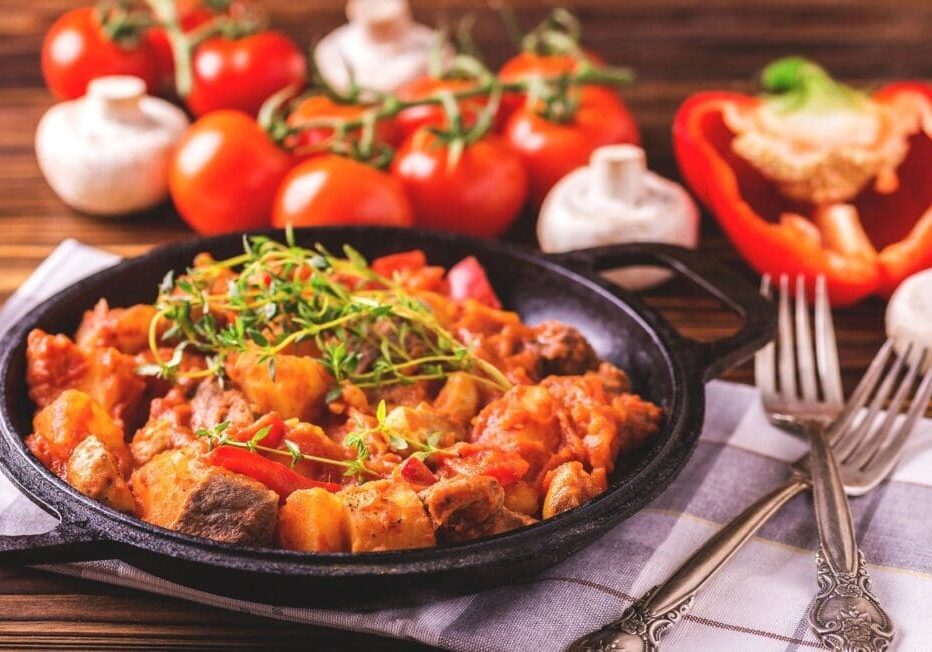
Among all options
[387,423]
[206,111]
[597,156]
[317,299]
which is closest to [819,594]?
[387,423]

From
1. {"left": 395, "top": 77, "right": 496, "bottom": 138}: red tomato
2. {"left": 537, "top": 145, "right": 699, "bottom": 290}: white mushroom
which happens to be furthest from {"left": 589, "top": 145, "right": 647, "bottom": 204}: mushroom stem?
{"left": 395, "top": 77, "right": 496, "bottom": 138}: red tomato

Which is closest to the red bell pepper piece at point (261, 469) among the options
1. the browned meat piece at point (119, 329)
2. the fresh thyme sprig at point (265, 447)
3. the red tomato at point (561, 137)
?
the fresh thyme sprig at point (265, 447)

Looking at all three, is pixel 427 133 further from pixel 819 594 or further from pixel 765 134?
pixel 819 594

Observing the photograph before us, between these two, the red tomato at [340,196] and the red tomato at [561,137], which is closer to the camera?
the red tomato at [340,196]

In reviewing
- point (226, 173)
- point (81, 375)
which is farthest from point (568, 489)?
point (226, 173)

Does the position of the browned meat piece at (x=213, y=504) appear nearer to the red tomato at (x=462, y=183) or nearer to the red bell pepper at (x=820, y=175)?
the red tomato at (x=462, y=183)

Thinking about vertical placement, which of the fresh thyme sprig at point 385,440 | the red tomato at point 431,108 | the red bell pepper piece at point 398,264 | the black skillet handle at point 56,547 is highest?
the black skillet handle at point 56,547
